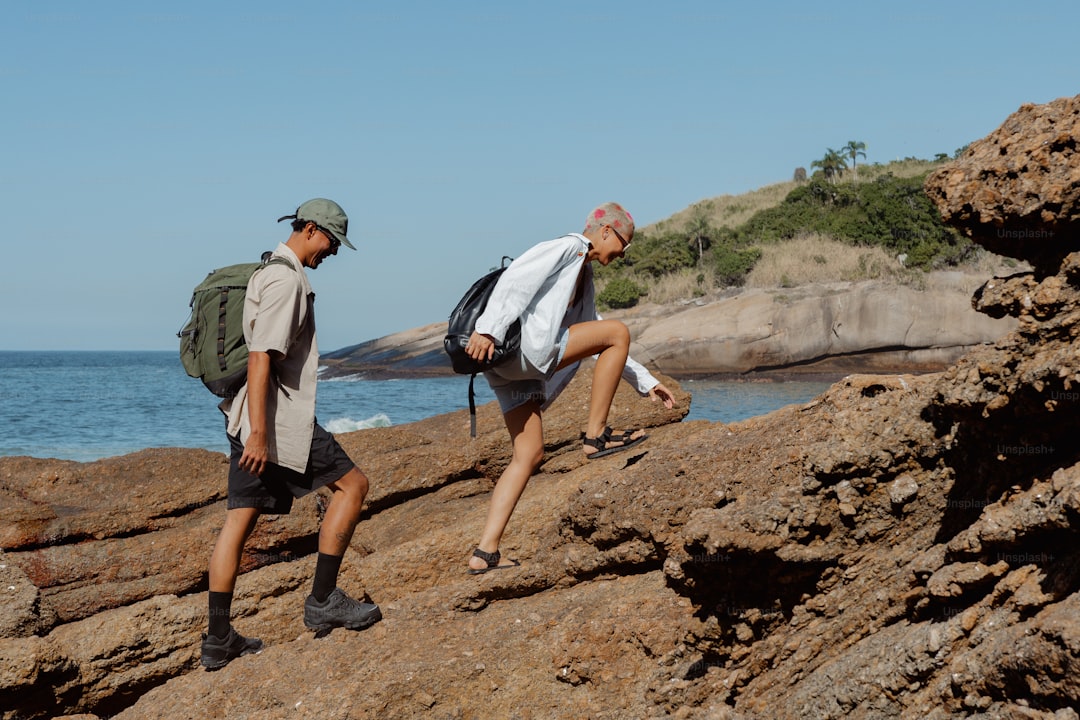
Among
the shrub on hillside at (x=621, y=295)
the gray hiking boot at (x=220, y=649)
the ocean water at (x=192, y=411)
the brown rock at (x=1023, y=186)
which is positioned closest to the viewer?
the brown rock at (x=1023, y=186)

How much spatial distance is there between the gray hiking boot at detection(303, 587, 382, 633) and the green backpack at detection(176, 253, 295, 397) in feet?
3.88

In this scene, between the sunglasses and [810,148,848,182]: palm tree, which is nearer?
the sunglasses

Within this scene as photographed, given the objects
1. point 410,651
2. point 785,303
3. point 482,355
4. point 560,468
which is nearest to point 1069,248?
point 482,355

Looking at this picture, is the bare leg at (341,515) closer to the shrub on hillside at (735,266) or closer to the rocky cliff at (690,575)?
the rocky cliff at (690,575)

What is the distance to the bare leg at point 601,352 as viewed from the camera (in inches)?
216

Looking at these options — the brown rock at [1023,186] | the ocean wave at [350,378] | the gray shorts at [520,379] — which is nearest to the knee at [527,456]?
the gray shorts at [520,379]

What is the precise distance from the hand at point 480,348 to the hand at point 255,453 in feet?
3.44

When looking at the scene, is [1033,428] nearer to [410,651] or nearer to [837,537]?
[837,537]

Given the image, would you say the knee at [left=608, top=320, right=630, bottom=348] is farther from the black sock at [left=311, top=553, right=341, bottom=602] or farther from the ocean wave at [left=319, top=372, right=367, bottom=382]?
the ocean wave at [left=319, top=372, right=367, bottom=382]

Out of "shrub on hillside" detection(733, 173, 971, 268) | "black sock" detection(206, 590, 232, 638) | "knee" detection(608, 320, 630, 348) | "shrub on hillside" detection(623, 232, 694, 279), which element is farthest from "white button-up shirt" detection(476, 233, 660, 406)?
"shrub on hillside" detection(623, 232, 694, 279)

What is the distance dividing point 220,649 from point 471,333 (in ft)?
6.66

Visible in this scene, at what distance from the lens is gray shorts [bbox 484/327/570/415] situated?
5.19m

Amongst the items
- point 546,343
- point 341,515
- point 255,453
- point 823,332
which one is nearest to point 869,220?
point 823,332

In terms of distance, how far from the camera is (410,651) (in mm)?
4758
